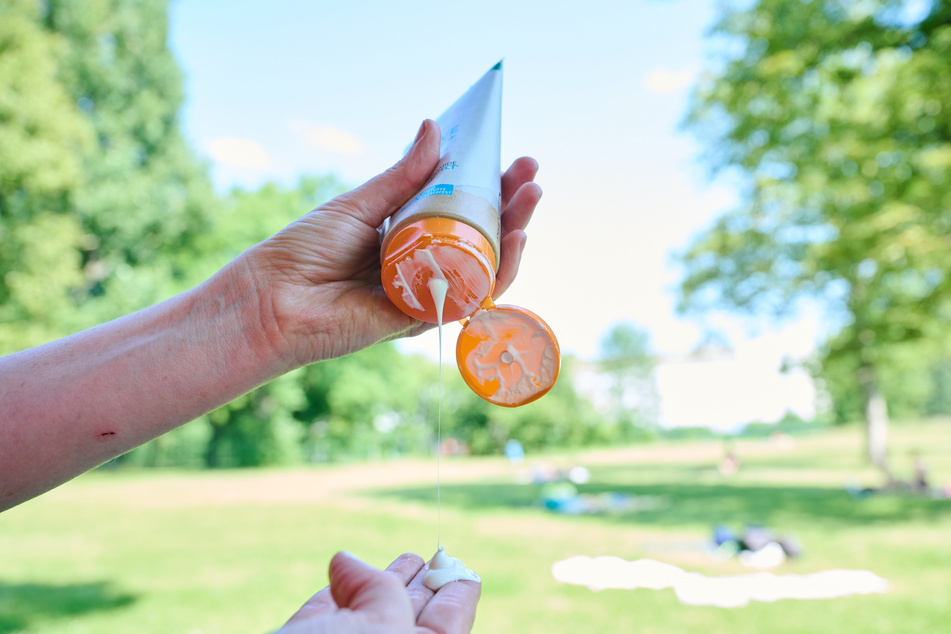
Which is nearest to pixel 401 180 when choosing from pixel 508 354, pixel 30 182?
pixel 508 354

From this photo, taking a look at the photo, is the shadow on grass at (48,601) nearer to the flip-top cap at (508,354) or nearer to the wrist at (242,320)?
the wrist at (242,320)

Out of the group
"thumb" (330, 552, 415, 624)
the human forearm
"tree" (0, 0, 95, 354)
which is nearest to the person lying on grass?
the human forearm

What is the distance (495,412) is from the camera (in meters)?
24.5

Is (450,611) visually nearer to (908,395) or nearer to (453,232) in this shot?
(453,232)

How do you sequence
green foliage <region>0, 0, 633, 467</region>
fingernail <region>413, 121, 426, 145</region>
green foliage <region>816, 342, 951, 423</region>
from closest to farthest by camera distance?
fingernail <region>413, 121, 426, 145</region>
green foliage <region>0, 0, 633, 467</region>
green foliage <region>816, 342, 951, 423</region>

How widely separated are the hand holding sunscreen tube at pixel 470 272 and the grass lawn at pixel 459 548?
3.30m

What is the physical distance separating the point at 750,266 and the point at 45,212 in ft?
48.6

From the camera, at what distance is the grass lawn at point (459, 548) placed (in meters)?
4.38

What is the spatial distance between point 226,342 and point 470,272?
59cm

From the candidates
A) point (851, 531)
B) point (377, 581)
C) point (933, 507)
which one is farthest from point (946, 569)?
point (377, 581)

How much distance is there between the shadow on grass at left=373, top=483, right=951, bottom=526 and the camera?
306 inches

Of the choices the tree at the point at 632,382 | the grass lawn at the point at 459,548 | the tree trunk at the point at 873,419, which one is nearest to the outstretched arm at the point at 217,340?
the grass lawn at the point at 459,548

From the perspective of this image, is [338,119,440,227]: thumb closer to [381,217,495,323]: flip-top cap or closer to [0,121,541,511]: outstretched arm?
[0,121,541,511]: outstretched arm

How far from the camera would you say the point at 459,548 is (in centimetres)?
651
